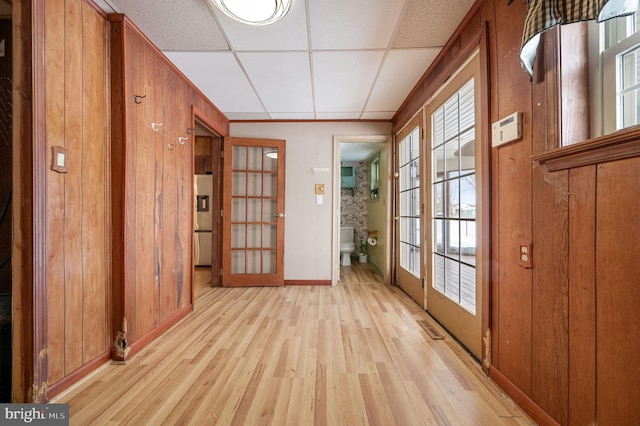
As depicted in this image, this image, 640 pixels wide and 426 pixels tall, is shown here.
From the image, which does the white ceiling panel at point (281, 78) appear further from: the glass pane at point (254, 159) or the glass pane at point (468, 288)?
the glass pane at point (468, 288)

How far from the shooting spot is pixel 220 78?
8.05 feet

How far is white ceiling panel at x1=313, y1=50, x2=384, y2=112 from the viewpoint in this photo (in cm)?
208

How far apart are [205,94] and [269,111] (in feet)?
2.45

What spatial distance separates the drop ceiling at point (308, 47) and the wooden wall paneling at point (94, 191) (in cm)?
27

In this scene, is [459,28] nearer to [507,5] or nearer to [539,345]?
[507,5]

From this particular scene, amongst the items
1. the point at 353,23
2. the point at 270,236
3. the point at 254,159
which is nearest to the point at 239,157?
the point at 254,159

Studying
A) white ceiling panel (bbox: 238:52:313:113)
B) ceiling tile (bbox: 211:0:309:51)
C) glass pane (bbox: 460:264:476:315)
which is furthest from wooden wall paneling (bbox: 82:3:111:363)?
glass pane (bbox: 460:264:476:315)

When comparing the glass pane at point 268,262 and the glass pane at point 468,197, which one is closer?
the glass pane at point 468,197

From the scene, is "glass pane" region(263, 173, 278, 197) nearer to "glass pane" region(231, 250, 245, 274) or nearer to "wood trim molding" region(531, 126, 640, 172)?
"glass pane" region(231, 250, 245, 274)

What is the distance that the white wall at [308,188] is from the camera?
349cm

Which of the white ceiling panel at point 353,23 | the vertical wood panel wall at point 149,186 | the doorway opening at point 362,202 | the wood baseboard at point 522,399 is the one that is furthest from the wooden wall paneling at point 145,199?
the wood baseboard at point 522,399

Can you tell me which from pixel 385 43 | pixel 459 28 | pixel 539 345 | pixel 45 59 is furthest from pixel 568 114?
pixel 45 59

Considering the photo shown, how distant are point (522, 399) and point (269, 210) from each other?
300 cm

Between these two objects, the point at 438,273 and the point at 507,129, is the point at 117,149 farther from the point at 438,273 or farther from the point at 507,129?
the point at 438,273
